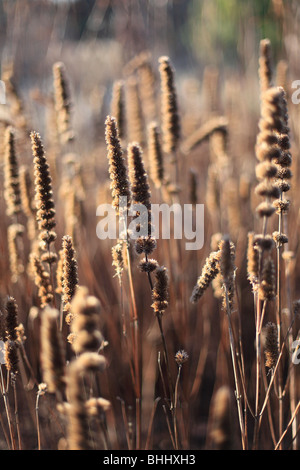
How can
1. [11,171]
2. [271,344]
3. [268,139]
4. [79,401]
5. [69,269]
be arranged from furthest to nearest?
[11,171], [271,344], [69,269], [268,139], [79,401]

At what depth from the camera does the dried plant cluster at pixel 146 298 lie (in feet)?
3.04

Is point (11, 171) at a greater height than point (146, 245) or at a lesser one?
greater

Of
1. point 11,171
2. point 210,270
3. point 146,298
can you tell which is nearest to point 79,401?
point 210,270

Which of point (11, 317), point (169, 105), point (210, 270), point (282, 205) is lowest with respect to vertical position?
point (11, 317)

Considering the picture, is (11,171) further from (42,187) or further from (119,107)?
(119,107)

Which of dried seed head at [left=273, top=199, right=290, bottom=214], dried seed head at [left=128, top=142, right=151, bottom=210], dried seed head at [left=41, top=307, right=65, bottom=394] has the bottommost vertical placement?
dried seed head at [left=41, top=307, right=65, bottom=394]

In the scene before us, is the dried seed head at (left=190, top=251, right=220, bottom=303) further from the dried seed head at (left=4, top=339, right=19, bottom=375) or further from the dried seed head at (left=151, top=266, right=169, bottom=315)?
the dried seed head at (left=4, top=339, right=19, bottom=375)

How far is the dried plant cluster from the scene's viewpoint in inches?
36.5

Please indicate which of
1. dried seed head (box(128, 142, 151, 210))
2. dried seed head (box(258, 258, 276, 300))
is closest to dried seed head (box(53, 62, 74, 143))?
dried seed head (box(128, 142, 151, 210))

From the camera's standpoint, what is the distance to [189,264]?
2535 millimetres

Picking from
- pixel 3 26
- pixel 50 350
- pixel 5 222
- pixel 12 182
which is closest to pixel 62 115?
pixel 12 182

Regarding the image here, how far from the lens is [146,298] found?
2309 millimetres

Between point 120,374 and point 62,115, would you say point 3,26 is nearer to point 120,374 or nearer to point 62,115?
point 62,115

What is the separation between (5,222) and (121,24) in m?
2.09
